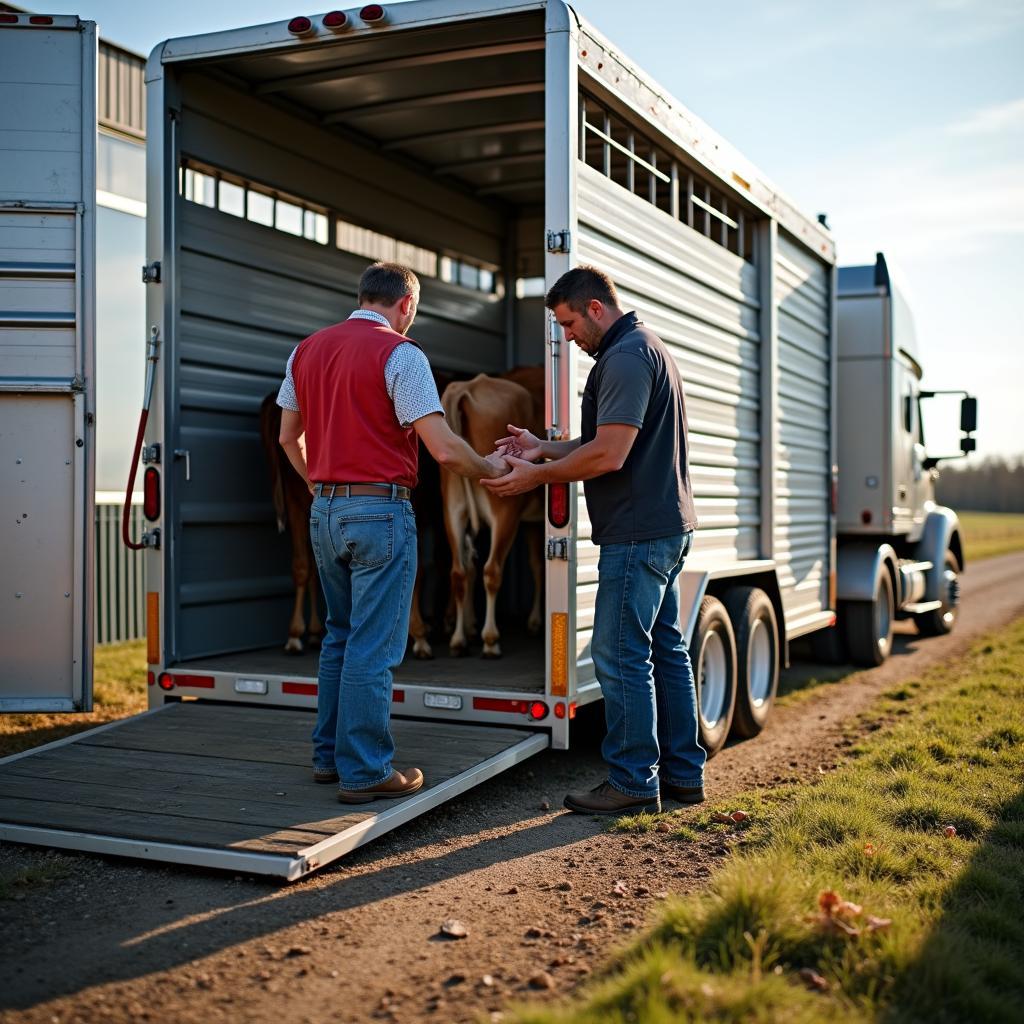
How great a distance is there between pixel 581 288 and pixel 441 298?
420cm

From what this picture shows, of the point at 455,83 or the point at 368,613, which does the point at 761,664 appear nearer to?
the point at 368,613

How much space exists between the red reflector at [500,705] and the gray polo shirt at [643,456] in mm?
878

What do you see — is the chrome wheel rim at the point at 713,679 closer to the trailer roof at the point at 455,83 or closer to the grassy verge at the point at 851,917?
the grassy verge at the point at 851,917

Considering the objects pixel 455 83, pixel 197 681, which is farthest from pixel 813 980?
pixel 455 83

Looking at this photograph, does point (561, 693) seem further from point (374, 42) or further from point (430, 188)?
point (430, 188)

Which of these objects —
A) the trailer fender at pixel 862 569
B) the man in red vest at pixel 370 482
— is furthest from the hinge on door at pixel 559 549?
the trailer fender at pixel 862 569

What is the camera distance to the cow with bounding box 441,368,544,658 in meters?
6.75

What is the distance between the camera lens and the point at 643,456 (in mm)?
4879

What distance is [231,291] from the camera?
21.9 ft

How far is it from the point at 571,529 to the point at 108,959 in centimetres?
263

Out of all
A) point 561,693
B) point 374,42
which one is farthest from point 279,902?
point 374,42

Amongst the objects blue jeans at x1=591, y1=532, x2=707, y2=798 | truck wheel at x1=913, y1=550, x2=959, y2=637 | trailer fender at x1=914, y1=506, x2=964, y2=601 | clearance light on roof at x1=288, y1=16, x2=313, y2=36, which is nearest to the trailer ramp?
blue jeans at x1=591, y1=532, x2=707, y2=798

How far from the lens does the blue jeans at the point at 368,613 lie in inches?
175

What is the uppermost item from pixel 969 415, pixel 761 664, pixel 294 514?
pixel 969 415
